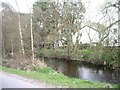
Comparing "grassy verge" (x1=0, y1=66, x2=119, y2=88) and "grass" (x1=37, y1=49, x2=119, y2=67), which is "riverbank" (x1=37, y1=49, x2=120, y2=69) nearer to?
"grass" (x1=37, y1=49, x2=119, y2=67)

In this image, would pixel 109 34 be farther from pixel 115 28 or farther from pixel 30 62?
pixel 30 62

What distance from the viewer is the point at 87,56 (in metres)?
10.4

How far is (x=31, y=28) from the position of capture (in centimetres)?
838

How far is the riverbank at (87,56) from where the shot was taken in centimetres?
790

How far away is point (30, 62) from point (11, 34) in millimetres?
1983

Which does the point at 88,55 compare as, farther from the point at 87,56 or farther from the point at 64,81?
the point at 64,81

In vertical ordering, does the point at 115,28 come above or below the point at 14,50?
above

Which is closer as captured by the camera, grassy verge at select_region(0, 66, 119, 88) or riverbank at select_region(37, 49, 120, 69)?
grassy verge at select_region(0, 66, 119, 88)

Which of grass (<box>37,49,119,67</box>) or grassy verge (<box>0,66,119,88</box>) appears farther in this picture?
grass (<box>37,49,119,67</box>)

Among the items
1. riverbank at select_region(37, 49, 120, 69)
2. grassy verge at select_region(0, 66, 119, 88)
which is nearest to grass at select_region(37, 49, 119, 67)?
A: riverbank at select_region(37, 49, 120, 69)

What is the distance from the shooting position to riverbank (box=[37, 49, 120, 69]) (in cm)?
790

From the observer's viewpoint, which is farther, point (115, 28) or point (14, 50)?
point (14, 50)

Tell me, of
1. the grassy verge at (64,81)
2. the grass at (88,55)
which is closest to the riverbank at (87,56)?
the grass at (88,55)

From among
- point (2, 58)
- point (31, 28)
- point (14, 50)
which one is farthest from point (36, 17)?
point (2, 58)
